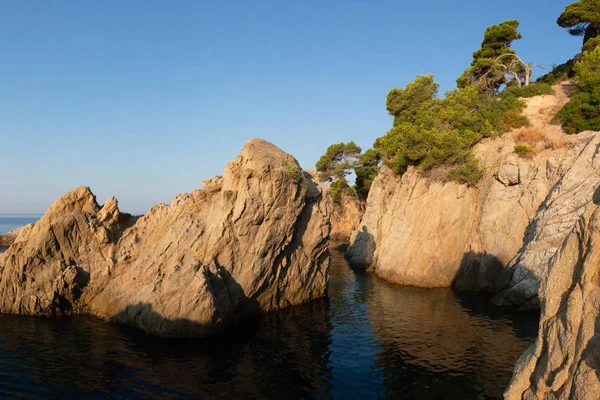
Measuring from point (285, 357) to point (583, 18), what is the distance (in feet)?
219

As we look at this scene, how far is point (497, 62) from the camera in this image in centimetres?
6450

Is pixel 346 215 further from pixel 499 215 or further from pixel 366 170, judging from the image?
pixel 499 215

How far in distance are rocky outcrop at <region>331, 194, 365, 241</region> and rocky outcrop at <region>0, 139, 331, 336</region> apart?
54.2 m

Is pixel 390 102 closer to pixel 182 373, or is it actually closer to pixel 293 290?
pixel 293 290

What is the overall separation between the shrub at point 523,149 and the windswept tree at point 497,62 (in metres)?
26.1

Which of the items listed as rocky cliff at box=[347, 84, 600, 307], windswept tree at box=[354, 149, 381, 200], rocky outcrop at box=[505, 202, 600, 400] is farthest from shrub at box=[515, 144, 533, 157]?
windswept tree at box=[354, 149, 381, 200]

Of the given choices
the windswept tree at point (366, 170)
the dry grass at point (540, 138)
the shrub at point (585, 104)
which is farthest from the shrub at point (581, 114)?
the windswept tree at point (366, 170)

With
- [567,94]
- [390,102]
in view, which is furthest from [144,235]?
[567,94]

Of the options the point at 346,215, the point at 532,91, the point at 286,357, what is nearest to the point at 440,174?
the point at 532,91

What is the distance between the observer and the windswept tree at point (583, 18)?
58531mm

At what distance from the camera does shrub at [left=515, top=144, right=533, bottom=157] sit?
3956 cm

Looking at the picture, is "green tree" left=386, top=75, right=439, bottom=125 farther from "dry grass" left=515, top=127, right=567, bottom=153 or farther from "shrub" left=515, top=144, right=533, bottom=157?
"shrub" left=515, top=144, right=533, bottom=157

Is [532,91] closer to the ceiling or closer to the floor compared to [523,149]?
closer to the ceiling

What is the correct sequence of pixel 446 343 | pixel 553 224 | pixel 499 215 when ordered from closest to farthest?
pixel 446 343 < pixel 553 224 < pixel 499 215
